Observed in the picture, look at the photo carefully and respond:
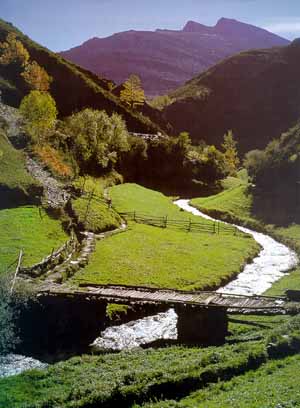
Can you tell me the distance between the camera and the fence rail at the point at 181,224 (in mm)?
71000

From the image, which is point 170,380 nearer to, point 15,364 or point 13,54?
point 15,364

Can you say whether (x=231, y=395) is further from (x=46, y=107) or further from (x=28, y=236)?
(x=46, y=107)

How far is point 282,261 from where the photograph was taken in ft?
185

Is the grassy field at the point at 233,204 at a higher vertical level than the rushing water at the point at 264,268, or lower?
higher

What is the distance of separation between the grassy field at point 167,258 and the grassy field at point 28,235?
13.6 ft

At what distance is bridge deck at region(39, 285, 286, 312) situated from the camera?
32656 mm

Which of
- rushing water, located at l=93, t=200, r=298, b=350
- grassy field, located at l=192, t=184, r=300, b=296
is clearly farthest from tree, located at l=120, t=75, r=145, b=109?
rushing water, located at l=93, t=200, r=298, b=350

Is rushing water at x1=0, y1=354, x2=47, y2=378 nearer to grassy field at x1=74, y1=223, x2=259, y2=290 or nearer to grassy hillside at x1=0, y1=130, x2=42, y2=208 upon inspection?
grassy field at x1=74, y1=223, x2=259, y2=290

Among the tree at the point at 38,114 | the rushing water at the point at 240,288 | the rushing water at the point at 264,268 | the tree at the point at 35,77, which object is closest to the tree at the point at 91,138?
the tree at the point at 38,114

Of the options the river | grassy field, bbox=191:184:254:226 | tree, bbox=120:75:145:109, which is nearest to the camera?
the river

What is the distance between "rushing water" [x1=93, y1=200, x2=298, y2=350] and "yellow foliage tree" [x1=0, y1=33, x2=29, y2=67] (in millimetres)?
79818

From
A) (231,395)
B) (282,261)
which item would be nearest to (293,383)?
(231,395)

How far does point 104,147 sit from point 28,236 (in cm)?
4653

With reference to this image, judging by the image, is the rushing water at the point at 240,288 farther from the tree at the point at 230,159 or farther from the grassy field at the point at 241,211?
the tree at the point at 230,159
